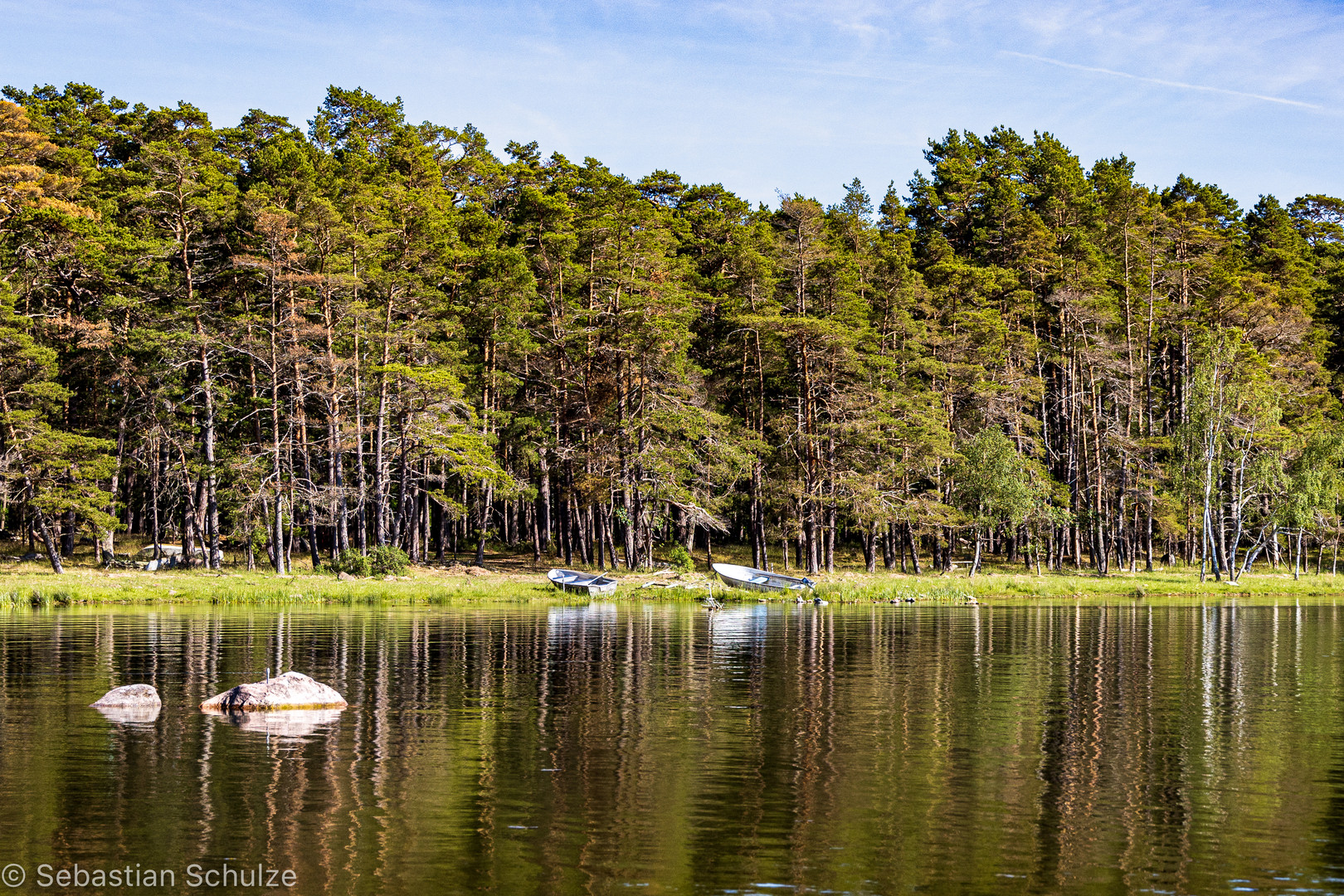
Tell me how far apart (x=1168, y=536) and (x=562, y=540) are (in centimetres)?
4454

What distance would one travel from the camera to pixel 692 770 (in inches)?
666

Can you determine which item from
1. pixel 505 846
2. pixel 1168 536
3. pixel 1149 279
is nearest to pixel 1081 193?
pixel 1149 279

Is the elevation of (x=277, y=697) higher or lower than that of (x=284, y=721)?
higher

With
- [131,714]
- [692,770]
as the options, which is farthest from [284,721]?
[692,770]

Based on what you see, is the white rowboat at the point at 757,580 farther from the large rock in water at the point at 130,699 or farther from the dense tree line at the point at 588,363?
the large rock in water at the point at 130,699

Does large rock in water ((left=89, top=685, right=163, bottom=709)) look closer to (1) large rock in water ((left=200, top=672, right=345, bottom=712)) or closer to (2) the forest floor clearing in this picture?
(1) large rock in water ((left=200, top=672, right=345, bottom=712))

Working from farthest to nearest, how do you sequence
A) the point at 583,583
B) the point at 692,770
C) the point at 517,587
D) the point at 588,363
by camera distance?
the point at 588,363
the point at 517,587
the point at 583,583
the point at 692,770

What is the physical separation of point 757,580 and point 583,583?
9.16 m

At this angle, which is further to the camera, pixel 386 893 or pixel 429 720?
pixel 429 720

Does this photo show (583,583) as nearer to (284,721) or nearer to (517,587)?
(517,587)

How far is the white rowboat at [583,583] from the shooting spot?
58438 millimetres

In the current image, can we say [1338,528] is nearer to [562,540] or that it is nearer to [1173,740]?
[562,540]

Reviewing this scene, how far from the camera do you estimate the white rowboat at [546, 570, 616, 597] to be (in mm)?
58438

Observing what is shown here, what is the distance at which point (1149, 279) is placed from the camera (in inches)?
3583
